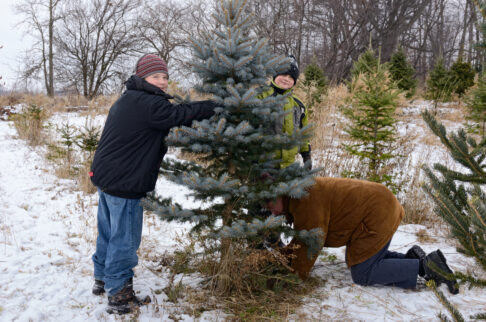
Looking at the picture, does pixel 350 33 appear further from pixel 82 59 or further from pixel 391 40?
pixel 82 59

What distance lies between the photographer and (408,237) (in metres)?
4.63

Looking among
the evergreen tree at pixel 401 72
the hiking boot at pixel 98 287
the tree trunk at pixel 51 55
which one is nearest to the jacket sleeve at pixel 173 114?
the hiking boot at pixel 98 287

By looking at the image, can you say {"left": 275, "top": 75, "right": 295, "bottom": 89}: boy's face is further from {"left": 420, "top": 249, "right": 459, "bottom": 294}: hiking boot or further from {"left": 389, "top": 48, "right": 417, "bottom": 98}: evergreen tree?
{"left": 389, "top": 48, "right": 417, "bottom": 98}: evergreen tree

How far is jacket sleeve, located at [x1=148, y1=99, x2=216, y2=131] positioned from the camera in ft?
9.14

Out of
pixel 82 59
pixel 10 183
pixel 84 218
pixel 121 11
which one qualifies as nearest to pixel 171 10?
pixel 121 11

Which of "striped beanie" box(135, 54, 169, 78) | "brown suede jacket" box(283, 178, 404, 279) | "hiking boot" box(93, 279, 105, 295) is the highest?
"striped beanie" box(135, 54, 169, 78)

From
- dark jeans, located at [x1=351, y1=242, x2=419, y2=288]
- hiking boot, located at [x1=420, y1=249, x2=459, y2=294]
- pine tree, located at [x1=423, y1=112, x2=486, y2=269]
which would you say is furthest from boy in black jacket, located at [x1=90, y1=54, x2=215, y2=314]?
hiking boot, located at [x1=420, y1=249, x2=459, y2=294]

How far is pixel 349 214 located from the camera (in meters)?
3.24

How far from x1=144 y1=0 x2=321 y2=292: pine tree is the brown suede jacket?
0.20m

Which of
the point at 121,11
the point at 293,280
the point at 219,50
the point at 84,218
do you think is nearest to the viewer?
the point at 219,50

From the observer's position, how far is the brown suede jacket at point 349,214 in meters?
3.15

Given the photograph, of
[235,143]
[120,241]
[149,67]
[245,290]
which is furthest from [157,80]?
[245,290]

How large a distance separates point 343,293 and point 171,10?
892 inches

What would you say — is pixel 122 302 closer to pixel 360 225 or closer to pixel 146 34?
pixel 360 225
